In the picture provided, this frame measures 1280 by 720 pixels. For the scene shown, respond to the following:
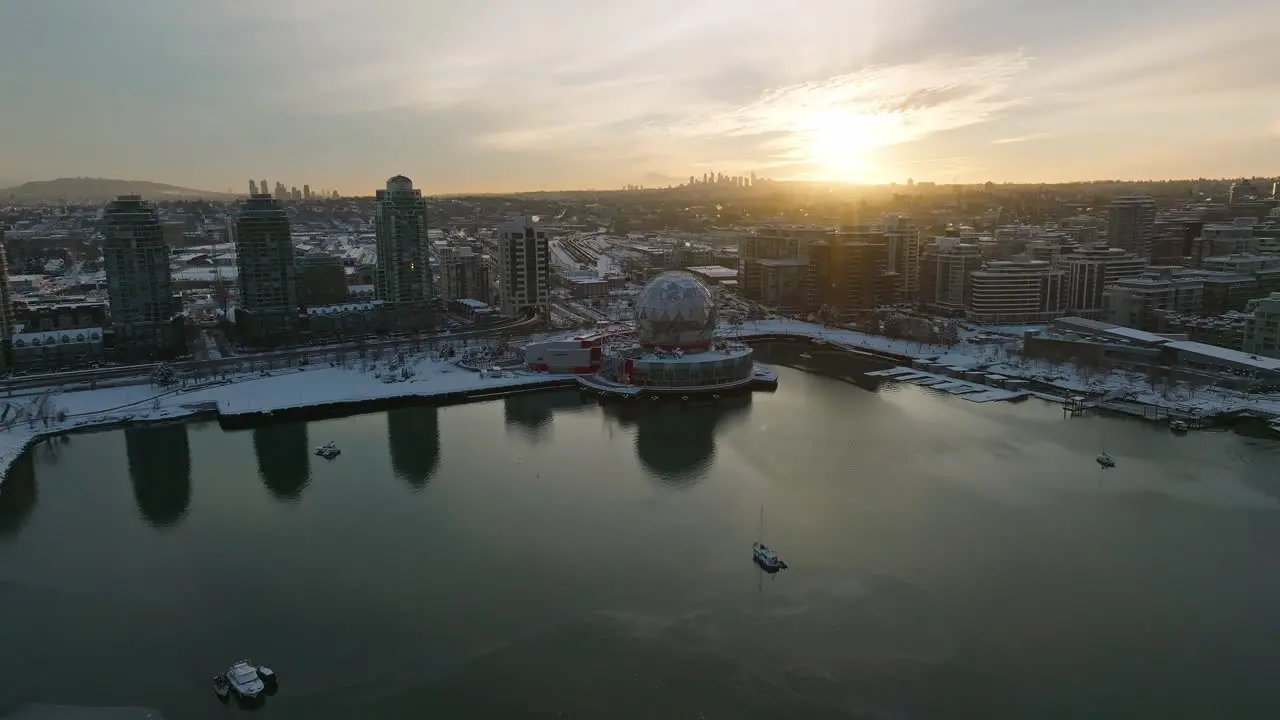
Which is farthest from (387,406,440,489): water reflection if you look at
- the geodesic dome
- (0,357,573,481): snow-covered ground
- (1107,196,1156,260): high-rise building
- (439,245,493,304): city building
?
Answer: (1107,196,1156,260): high-rise building

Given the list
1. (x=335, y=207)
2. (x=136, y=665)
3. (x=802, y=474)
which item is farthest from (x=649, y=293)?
(x=335, y=207)

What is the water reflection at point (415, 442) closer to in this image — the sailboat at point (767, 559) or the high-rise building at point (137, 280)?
the sailboat at point (767, 559)

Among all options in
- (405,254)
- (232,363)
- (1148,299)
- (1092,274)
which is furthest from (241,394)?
(1092,274)

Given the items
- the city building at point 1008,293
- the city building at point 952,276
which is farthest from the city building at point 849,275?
the city building at point 1008,293

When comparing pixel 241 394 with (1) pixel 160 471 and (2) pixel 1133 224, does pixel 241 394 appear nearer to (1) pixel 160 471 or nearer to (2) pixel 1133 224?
(1) pixel 160 471

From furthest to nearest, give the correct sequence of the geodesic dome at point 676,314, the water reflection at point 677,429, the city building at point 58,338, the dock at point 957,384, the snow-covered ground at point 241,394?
the city building at point 58,338 < the geodesic dome at point 676,314 < the dock at point 957,384 < the snow-covered ground at point 241,394 < the water reflection at point 677,429

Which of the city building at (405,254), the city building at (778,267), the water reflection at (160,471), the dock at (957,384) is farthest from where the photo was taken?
the city building at (778,267)
